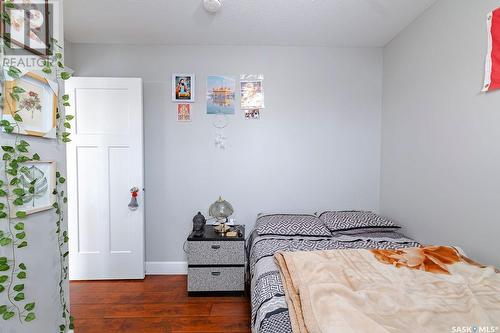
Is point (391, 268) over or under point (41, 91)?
under

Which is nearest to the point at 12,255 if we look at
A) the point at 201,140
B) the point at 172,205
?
the point at 172,205

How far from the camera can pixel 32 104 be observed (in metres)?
1.19

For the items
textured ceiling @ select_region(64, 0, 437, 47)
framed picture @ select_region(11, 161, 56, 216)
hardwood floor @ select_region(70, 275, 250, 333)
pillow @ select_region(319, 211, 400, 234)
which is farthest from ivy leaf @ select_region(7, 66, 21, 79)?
pillow @ select_region(319, 211, 400, 234)

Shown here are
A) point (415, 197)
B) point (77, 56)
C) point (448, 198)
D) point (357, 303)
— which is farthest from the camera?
point (77, 56)

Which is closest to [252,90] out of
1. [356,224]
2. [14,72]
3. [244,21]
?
[244,21]

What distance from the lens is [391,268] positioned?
1.35 metres

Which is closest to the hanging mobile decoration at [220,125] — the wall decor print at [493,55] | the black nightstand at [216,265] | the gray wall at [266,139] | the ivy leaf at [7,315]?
the gray wall at [266,139]

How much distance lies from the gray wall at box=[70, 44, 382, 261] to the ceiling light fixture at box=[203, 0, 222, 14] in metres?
0.63

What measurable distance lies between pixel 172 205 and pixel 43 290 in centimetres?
137

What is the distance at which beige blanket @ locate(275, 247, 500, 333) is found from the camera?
2.96 ft

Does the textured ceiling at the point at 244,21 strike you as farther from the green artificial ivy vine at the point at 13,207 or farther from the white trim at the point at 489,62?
the green artificial ivy vine at the point at 13,207

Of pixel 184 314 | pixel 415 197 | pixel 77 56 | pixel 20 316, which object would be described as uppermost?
pixel 77 56

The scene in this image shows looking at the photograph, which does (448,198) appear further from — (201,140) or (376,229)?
(201,140)

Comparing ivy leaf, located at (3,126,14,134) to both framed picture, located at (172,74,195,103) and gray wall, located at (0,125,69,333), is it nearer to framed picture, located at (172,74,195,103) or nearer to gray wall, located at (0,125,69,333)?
gray wall, located at (0,125,69,333)
